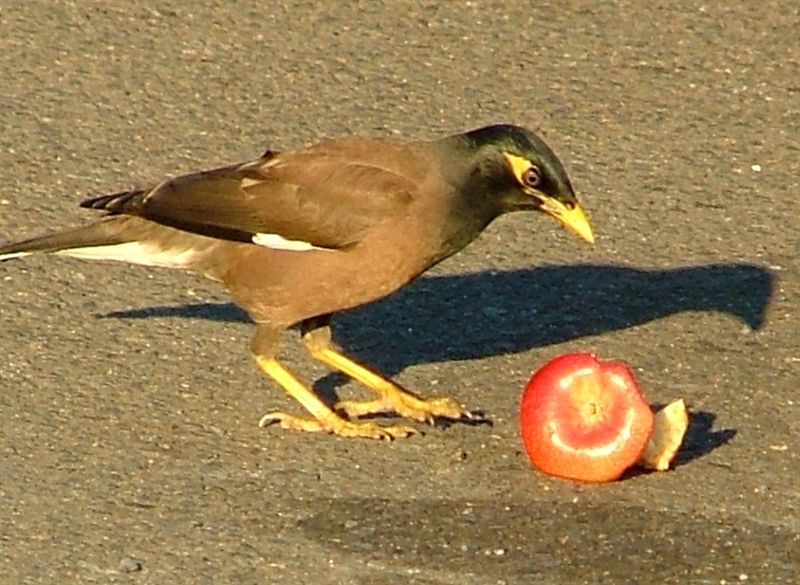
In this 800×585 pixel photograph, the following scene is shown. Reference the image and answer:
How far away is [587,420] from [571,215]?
69cm

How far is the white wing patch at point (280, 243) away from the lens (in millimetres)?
6449

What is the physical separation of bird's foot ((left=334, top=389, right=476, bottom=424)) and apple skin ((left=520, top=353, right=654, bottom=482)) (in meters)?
0.43

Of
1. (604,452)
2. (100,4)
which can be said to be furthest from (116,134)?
(604,452)

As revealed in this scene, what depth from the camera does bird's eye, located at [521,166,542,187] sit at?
252 inches

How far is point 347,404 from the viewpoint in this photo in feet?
21.8

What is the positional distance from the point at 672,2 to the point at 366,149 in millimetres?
3362

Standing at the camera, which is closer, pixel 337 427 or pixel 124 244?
pixel 337 427

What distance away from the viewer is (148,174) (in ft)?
26.5

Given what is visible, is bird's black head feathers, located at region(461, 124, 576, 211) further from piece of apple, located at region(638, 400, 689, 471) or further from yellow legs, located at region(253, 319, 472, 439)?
piece of apple, located at region(638, 400, 689, 471)

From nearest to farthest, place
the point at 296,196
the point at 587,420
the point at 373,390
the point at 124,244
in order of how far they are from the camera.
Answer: the point at 587,420 < the point at 296,196 < the point at 373,390 < the point at 124,244

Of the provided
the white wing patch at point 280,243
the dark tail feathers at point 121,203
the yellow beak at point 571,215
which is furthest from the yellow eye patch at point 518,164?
the dark tail feathers at point 121,203

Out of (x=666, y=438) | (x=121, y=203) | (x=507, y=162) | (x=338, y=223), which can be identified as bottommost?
(x=666, y=438)

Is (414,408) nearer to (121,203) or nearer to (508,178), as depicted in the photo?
(508,178)

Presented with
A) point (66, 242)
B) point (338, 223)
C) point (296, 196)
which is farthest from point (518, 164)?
point (66, 242)
